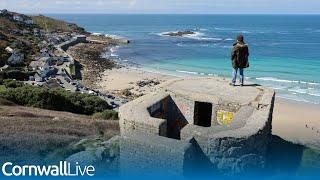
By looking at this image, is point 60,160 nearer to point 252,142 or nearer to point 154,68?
point 252,142

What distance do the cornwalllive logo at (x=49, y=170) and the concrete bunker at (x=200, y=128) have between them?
1661 millimetres

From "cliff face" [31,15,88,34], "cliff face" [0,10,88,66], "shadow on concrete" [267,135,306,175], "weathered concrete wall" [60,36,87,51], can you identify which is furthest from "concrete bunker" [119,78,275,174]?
"cliff face" [31,15,88,34]

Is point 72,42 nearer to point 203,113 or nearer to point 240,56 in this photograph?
point 240,56

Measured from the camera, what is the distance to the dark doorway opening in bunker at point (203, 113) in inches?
449

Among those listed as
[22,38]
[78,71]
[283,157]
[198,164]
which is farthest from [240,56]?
[22,38]

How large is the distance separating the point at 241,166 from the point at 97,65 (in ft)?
143

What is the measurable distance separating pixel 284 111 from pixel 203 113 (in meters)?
17.3

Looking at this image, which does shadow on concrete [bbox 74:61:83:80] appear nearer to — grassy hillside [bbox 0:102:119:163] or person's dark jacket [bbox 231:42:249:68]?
grassy hillside [bbox 0:102:119:163]

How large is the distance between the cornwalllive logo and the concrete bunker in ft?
5.45

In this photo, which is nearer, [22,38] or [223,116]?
[223,116]

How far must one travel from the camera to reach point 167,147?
7.44 m

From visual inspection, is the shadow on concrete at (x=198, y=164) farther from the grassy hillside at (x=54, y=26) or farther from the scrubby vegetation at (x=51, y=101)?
the grassy hillside at (x=54, y=26)

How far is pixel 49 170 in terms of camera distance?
9820 millimetres

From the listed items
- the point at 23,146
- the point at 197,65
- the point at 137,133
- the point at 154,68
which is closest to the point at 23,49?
the point at 154,68
